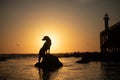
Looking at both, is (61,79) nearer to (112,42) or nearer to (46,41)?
(46,41)

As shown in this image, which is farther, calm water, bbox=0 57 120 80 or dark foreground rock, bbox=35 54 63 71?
dark foreground rock, bbox=35 54 63 71

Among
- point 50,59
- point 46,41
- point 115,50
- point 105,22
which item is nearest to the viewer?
point 50,59

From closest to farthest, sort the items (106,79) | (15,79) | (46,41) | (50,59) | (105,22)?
(106,79), (15,79), (50,59), (46,41), (105,22)

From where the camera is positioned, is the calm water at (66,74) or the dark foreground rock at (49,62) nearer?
the calm water at (66,74)

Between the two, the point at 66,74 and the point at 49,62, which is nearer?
the point at 66,74

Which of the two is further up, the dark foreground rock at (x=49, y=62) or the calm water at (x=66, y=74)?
the dark foreground rock at (x=49, y=62)

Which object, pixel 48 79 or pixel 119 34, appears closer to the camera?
pixel 48 79

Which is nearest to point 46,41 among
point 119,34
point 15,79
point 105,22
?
point 15,79

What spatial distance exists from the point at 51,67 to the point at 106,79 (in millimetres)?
14406

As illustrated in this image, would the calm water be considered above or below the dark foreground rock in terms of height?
below

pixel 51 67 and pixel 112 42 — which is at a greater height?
pixel 112 42

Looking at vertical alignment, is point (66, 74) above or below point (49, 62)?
below

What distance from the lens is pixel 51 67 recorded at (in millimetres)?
31797

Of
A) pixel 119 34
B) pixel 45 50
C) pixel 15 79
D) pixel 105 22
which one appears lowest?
pixel 15 79
